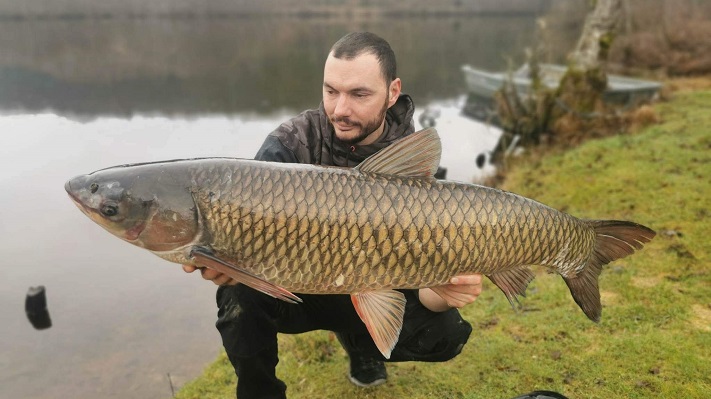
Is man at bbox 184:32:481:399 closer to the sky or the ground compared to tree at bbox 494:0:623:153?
closer to the sky

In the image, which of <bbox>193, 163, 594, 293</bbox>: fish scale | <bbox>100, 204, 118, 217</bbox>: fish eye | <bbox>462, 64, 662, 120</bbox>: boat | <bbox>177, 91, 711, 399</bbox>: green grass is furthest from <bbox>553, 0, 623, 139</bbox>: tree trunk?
<bbox>100, 204, 118, 217</bbox>: fish eye

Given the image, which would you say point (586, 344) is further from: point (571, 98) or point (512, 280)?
point (571, 98)

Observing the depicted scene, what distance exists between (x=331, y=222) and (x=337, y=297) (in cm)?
60

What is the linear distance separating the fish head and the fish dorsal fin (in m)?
0.50

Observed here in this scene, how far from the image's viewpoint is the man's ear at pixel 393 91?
2371mm

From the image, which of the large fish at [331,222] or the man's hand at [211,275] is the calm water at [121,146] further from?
the large fish at [331,222]

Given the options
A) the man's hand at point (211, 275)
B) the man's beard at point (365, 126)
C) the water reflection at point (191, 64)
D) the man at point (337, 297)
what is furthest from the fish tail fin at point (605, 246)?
the water reflection at point (191, 64)

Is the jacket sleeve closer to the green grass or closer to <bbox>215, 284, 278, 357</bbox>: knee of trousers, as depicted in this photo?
<bbox>215, 284, 278, 357</bbox>: knee of trousers

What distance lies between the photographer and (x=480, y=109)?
12570 mm

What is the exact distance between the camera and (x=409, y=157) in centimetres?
182

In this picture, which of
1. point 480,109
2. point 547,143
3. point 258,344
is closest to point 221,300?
point 258,344

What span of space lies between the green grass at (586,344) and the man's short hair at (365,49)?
4.14ft

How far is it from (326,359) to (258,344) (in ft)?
2.71

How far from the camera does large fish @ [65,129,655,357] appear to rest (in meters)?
1.70
